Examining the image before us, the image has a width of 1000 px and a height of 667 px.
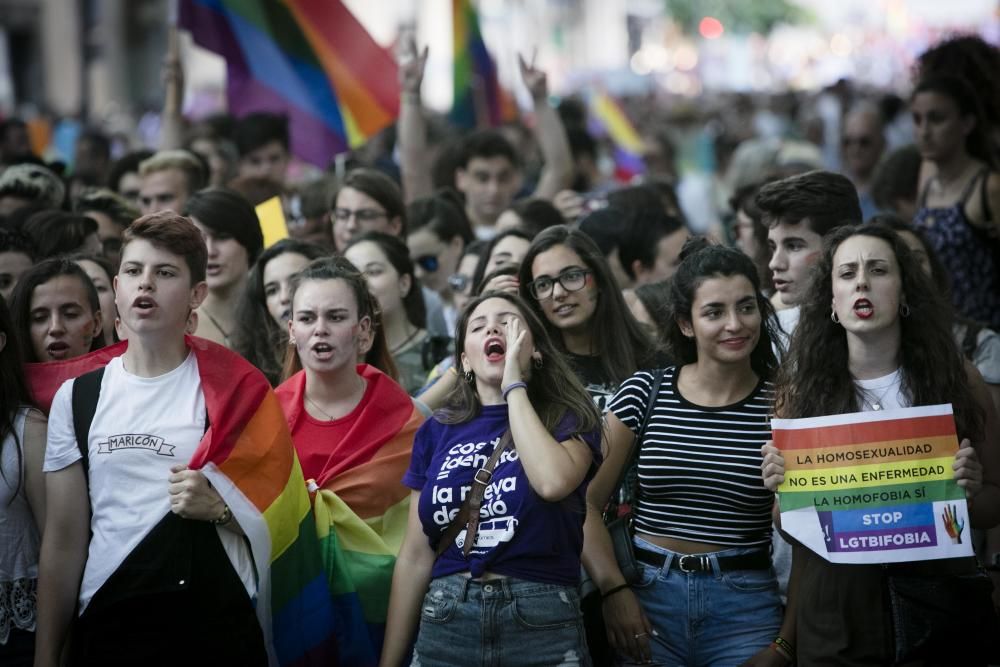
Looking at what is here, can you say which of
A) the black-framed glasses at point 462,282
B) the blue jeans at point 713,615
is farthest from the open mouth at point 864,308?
the black-framed glasses at point 462,282

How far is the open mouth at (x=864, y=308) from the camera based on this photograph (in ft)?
14.1

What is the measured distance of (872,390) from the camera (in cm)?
433

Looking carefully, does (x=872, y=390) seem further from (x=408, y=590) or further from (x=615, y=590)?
(x=408, y=590)

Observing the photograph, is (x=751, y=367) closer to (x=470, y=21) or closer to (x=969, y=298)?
(x=969, y=298)

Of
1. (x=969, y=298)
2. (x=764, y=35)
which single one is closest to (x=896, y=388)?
(x=969, y=298)

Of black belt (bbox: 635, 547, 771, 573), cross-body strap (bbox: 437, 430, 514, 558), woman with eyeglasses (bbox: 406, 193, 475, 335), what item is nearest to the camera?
cross-body strap (bbox: 437, 430, 514, 558)

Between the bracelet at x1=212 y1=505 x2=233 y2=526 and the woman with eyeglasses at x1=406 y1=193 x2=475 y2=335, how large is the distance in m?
3.43

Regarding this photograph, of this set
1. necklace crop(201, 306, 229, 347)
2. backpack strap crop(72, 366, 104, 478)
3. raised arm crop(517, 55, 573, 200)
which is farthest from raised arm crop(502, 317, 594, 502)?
raised arm crop(517, 55, 573, 200)

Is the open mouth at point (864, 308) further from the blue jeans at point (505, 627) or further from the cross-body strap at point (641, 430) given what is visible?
the blue jeans at point (505, 627)

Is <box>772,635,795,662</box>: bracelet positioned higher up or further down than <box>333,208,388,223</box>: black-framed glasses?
further down

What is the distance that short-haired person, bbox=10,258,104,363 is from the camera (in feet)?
16.4

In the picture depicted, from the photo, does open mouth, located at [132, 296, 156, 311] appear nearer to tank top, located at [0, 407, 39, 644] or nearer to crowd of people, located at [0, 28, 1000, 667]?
crowd of people, located at [0, 28, 1000, 667]

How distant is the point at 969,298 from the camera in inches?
273

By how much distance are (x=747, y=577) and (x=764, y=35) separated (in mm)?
62729
